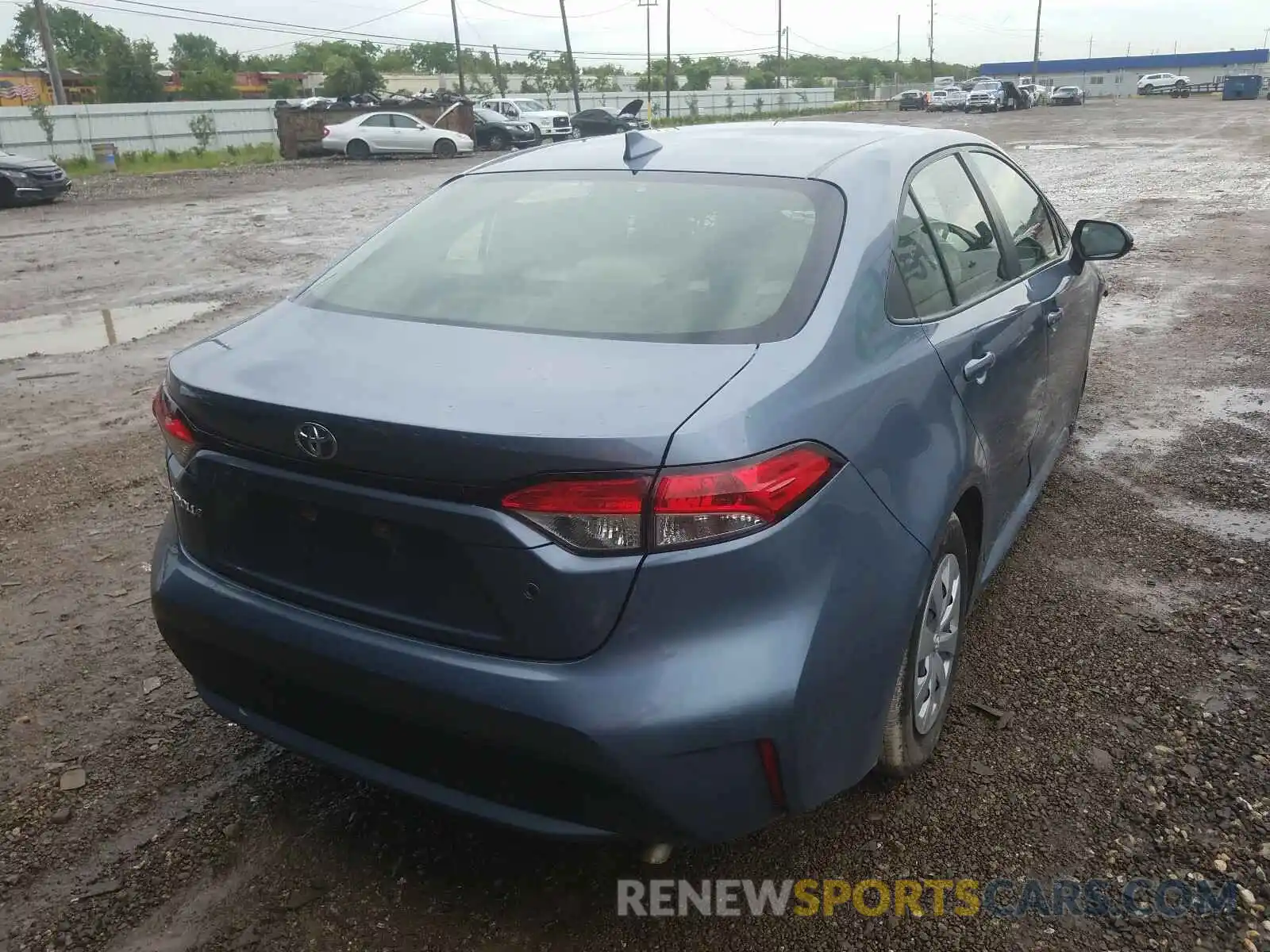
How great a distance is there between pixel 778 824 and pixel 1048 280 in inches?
89.5

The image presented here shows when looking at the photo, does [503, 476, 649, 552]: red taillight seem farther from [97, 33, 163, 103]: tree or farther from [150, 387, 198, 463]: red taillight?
[97, 33, 163, 103]: tree

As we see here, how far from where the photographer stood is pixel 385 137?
103 feet

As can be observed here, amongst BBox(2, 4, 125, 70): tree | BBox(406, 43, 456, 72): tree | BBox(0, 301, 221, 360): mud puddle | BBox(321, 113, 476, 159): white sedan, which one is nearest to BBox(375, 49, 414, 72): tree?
BBox(406, 43, 456, 72): tree

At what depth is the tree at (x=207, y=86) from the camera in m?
65.4

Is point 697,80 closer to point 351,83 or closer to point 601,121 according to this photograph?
point 351,83

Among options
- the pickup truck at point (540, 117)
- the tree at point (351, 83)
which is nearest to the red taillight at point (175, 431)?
the pickup truck at point (540, 117)

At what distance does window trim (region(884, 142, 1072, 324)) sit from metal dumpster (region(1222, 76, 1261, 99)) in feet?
245

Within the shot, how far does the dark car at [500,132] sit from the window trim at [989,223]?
109 feet

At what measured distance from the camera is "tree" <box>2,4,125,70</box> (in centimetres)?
9181

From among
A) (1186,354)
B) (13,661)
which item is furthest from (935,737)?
(1186,354)

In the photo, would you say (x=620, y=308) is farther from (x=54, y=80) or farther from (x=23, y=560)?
(x=54, y=80)

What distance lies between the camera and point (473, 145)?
3509 cm

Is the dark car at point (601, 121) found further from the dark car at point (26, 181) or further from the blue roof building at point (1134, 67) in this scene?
the blue roof building at point (1134, 67)

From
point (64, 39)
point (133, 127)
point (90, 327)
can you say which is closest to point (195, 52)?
point (64, 39)
